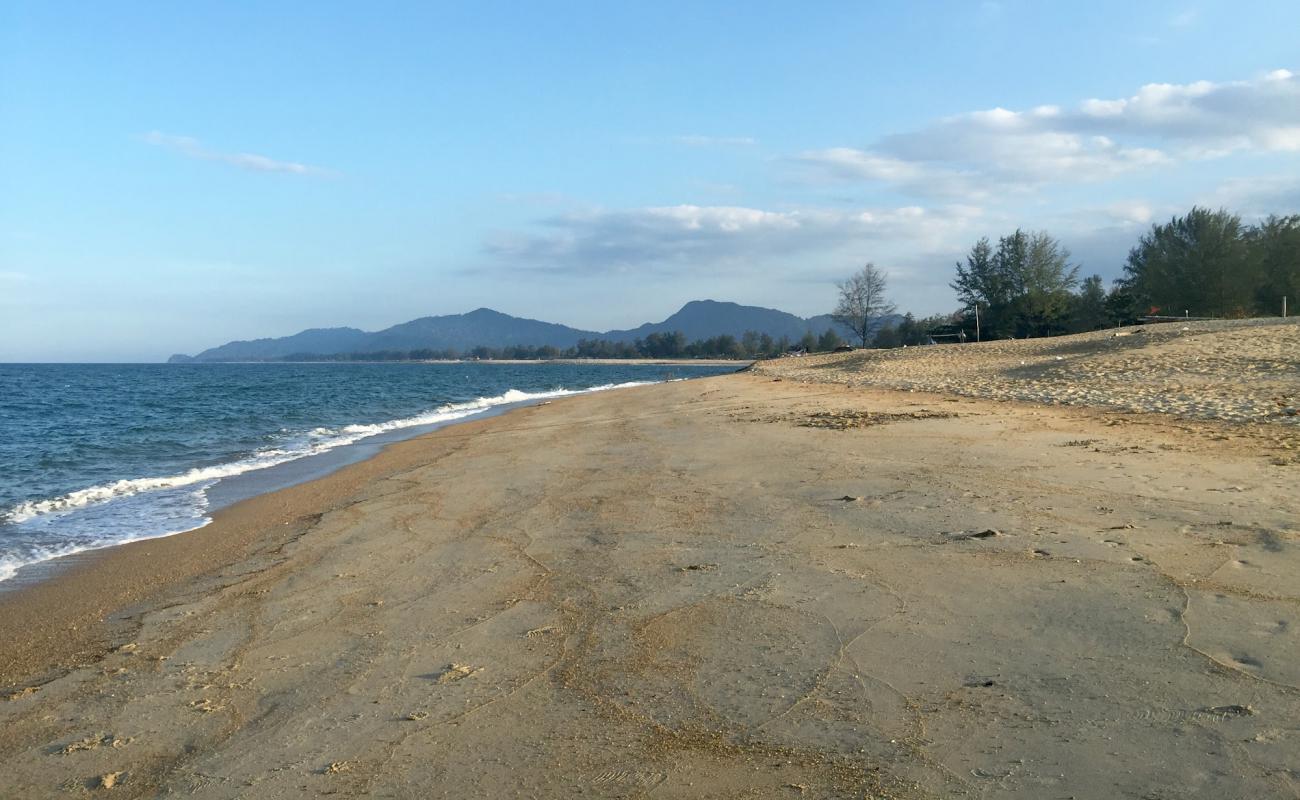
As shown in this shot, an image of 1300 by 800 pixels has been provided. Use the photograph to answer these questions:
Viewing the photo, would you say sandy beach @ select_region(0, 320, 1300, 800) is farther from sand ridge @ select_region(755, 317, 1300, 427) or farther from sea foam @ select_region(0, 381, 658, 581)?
sand ridge @ select_region(755, 317, 1300, 427)

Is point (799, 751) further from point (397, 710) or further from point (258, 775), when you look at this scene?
point (258, 775)

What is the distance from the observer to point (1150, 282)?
1891 inches

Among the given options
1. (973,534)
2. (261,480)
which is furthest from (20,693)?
(261,480)

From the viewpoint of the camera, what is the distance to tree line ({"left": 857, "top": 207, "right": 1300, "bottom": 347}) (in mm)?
42625

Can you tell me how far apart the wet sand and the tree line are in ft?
134

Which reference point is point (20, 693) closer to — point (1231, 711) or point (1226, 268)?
point (1231, 711)

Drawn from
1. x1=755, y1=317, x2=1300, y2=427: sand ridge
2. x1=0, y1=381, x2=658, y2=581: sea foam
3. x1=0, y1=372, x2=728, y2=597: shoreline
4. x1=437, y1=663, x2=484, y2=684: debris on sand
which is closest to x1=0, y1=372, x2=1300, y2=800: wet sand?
x1=437, y1=663, x2=484, y2=684: debris on sand

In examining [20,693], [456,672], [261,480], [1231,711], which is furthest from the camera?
[261,480]

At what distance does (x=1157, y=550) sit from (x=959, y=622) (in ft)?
6.81

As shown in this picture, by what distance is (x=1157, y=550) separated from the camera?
5.88 meters

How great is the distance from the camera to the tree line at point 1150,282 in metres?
42.6

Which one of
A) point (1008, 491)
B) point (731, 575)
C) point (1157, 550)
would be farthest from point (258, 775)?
point (1008, 491)

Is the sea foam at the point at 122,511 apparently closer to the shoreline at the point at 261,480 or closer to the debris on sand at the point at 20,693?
the shoreline at the point at 261,480

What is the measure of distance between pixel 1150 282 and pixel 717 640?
52297 millimetres
